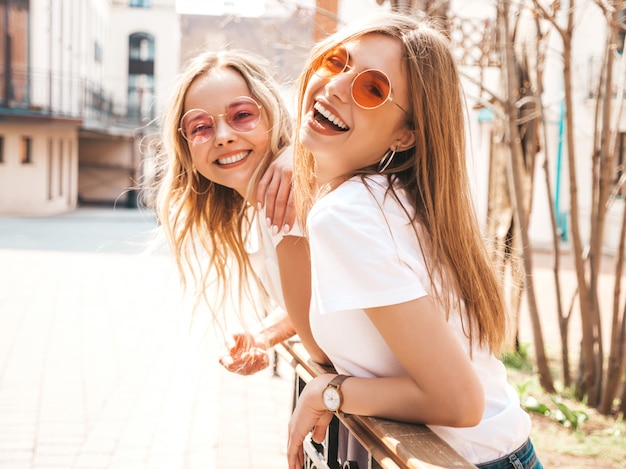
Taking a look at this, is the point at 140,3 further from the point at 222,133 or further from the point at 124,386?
the point at 222,133

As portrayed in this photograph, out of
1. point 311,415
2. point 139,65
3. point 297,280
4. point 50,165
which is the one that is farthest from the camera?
point 139,65

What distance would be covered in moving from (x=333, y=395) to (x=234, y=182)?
33.9 inches

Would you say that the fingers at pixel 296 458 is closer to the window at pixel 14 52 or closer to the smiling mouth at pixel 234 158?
the smiling mouth at pixel 234 158

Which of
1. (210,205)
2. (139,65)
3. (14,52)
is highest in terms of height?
(139,65)

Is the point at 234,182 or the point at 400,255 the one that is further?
the point at 234,182

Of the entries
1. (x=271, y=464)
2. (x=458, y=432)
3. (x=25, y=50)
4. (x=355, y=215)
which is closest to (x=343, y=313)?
(x=355, y=215)

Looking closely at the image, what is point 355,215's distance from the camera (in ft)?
4.52

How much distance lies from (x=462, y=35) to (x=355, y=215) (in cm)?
516

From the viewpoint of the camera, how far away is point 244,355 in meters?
2.29

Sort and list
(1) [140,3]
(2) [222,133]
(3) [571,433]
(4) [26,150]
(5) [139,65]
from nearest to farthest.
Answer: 1. (2) [222,133]
2. (3) [571,433]
3. (4) [26,150]
4. (1) [140,3]
5. (5) [139,65]

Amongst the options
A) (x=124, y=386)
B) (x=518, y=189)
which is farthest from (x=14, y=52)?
(x=518, y=189)

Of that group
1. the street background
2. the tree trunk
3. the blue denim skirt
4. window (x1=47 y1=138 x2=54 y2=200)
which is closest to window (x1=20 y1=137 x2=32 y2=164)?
window (x1=47 y1=138 x2=54 y2=200)

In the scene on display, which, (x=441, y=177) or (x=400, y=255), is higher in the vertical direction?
(x=441, y=177)

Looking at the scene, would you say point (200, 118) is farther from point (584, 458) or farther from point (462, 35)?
point (462, 35)
